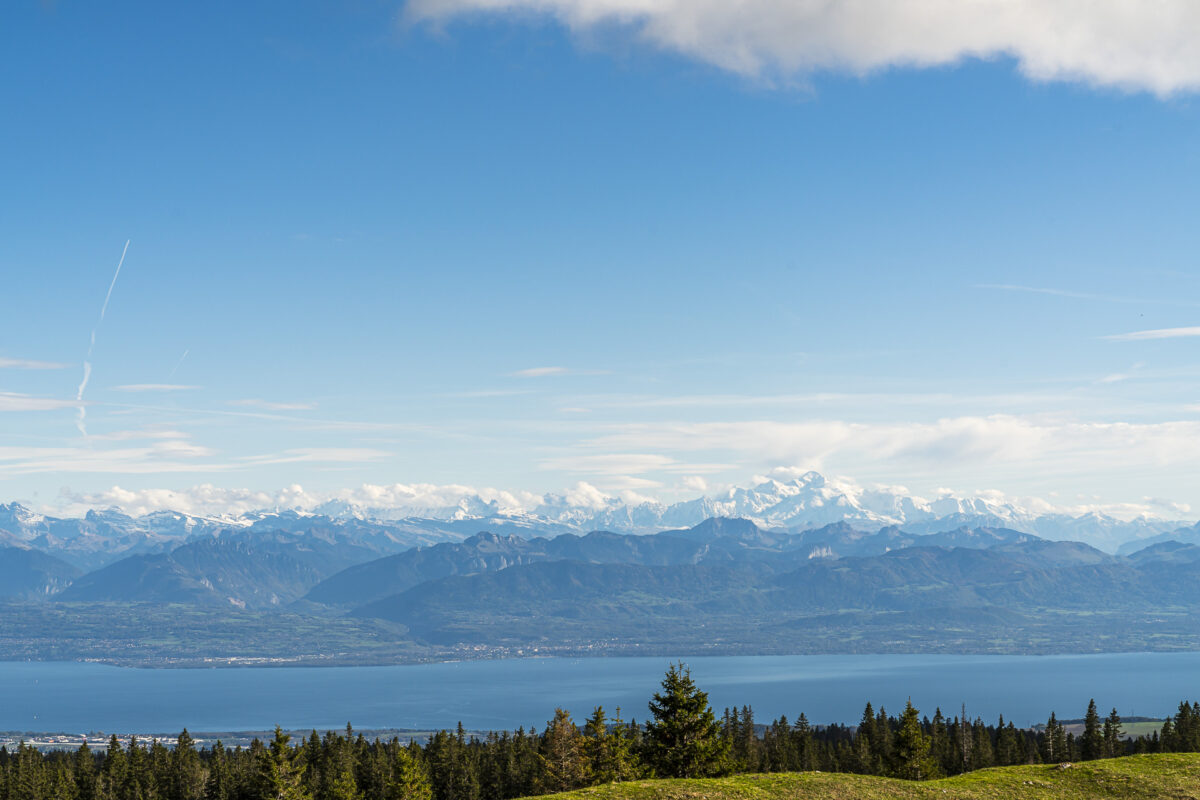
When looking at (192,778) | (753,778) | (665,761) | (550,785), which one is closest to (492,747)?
(192,778)

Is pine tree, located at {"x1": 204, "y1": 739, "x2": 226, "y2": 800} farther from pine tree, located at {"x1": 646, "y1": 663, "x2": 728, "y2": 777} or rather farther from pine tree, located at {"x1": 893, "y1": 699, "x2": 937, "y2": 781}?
pine tree, located at {"x1": 893, "y1": 699, "x2": 937, "y2": 781}

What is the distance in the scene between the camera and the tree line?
6625 cm

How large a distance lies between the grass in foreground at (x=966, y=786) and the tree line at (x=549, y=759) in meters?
10.9

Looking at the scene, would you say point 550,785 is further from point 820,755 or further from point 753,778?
point 820,755

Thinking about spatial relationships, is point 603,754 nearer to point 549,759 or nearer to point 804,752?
point 549,759

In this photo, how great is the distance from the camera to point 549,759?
3452 inches

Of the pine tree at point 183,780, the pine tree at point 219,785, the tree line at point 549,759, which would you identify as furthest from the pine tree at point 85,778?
the pine tree at point 219,785

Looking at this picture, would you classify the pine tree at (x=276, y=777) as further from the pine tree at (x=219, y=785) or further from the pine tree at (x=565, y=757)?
the pine tree at (x=219, y=785)

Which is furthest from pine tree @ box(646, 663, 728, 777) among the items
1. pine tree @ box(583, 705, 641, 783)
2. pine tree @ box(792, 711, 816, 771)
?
pine tree @ box(792, 711, 816, 771)

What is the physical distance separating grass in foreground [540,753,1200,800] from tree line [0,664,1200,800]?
10.9 metres

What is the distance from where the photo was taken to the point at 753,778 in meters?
55.3

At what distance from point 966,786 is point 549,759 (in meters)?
41.8

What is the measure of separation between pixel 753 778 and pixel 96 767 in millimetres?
117014

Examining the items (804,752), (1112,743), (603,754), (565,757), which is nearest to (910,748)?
(603,754)
